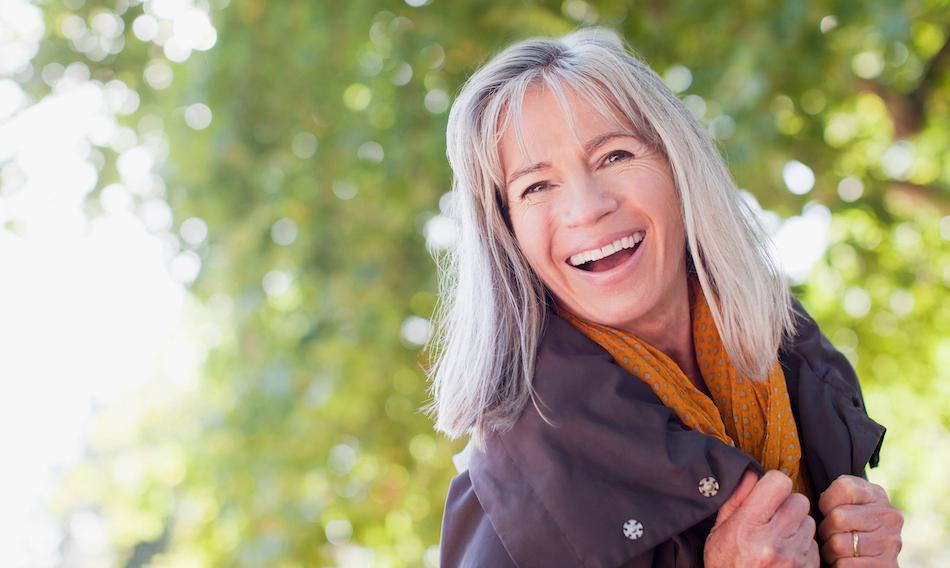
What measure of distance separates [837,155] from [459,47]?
153 centimetres

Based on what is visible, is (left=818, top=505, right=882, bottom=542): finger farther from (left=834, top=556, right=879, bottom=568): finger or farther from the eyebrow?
the eyebrow

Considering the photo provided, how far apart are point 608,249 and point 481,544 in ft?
1.62

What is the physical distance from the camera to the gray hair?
160cm

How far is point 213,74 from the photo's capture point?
3990mm

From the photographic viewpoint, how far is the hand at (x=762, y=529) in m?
1.44

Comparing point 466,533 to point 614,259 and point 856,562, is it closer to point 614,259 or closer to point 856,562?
point 614,259

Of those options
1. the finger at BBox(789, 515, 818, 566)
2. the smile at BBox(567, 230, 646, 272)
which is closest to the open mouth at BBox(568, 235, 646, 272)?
the smile at BBox(567, 230, 646, 272)

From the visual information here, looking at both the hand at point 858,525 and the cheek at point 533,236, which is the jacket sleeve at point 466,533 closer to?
the cheek at point 533,236

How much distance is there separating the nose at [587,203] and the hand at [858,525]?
0.57m

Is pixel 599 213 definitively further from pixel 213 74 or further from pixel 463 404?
pixel 213 74

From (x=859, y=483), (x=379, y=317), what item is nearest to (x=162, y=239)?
(x=379, y=317)

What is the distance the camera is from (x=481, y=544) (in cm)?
148

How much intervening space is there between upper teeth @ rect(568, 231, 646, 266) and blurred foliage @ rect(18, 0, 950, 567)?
1.77 meters

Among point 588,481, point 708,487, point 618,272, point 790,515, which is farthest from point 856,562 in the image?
point 618,272
